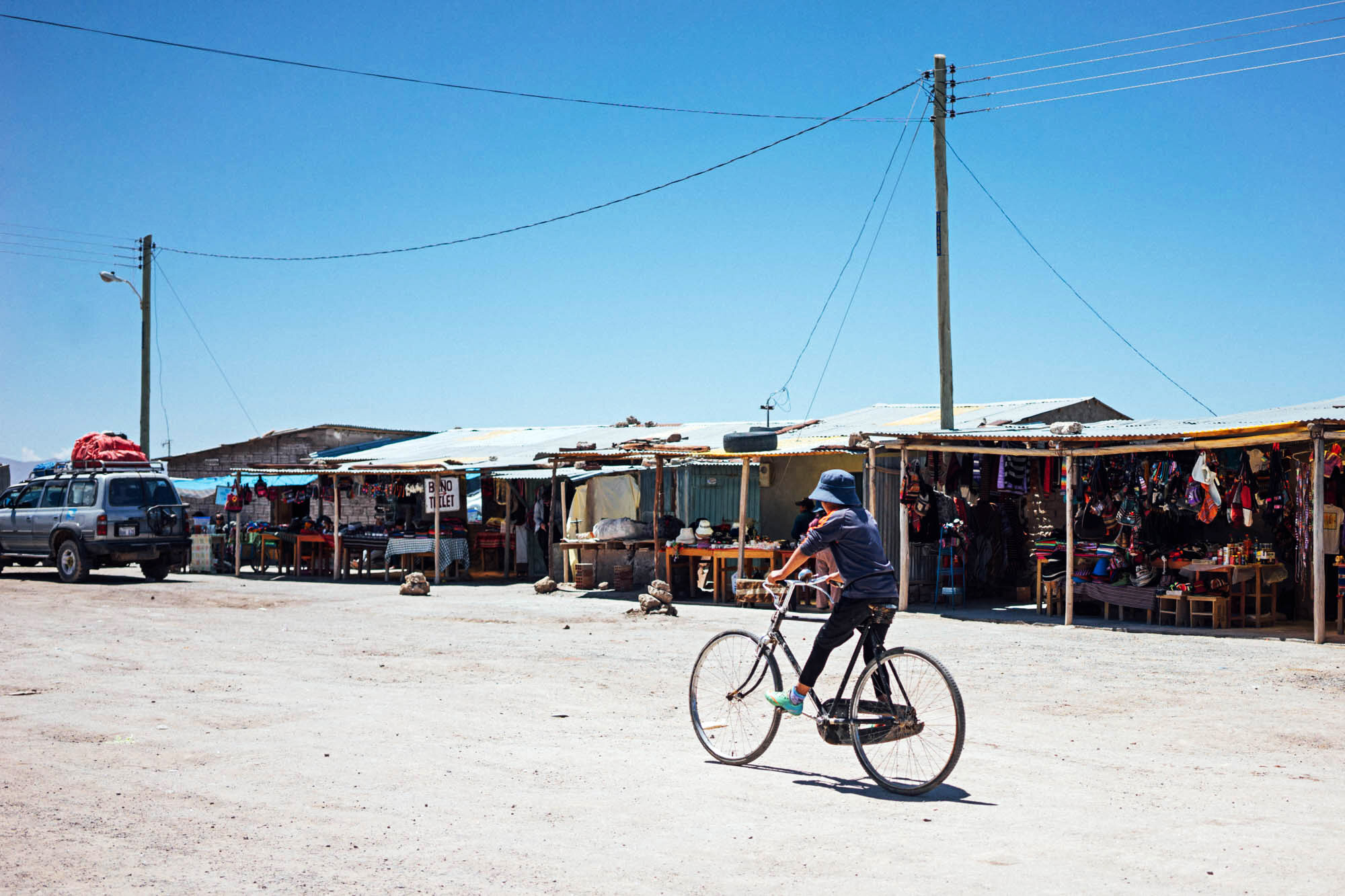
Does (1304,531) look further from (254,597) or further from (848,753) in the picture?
(254,597)

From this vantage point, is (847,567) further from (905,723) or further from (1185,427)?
(1185,427)

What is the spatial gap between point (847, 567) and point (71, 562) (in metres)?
19.7

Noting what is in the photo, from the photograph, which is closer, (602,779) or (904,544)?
(602,779)

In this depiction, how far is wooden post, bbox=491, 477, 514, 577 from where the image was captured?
81.9ft

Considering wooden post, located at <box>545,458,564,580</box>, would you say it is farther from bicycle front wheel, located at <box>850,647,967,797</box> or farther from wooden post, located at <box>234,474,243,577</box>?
bicycle front wheel, located at <box>850,647,967,797</box>

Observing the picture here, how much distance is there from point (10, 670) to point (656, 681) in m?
5.82

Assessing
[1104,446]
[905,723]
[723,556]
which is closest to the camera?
[905,723]

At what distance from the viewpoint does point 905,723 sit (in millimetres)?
6332

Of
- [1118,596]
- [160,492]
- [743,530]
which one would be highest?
[160,492]

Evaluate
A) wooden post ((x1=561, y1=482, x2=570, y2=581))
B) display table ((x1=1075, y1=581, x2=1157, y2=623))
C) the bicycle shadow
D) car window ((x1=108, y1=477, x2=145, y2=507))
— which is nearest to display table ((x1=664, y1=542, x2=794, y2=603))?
wooden post ((x1=561, y1=482, x2=570, y2=581))

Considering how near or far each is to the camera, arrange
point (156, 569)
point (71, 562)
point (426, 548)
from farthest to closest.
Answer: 1. point (426, 548)
2. point (156, 569)
3. point (71, 562)

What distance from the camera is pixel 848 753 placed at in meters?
7.46

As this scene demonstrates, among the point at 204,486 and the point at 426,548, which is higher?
the point at 204,486

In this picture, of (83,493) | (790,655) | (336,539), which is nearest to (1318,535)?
(790,655)
